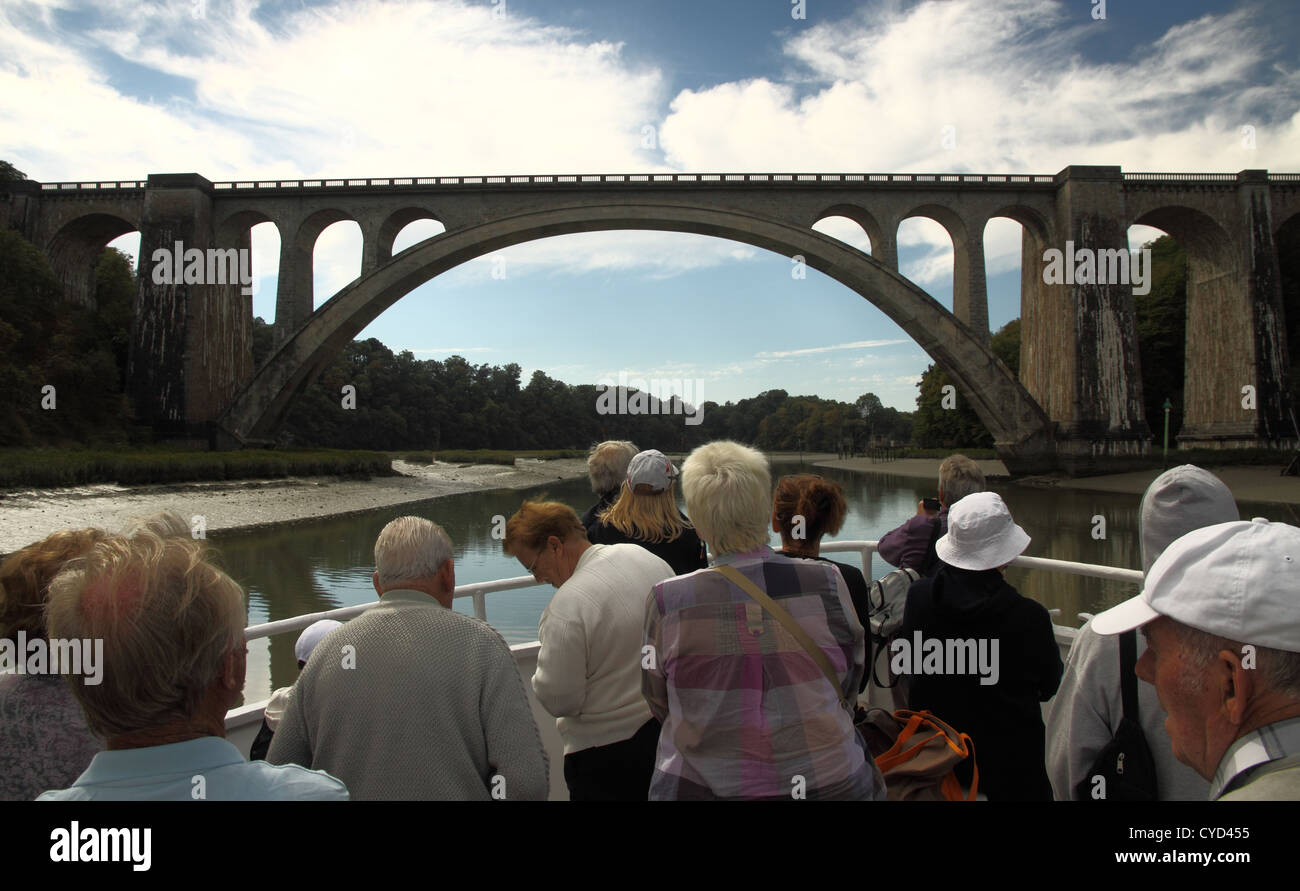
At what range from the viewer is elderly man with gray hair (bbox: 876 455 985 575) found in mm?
2936

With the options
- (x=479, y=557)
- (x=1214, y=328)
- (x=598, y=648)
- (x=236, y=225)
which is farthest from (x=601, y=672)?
(x=1214, y=328)

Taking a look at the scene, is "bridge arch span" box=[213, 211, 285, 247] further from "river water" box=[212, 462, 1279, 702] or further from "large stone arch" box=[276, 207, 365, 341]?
"river water" box=[212, 462, 1279, 702]

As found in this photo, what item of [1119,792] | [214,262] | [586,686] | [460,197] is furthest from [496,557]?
[214,262]

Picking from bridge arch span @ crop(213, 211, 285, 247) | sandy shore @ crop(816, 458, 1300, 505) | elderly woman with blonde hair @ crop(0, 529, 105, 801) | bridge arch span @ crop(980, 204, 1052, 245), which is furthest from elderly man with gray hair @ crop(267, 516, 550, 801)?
bridge arch span @ crop(213, 211, 285, 247)

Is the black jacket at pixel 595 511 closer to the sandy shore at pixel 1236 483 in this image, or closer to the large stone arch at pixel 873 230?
the sandy shore at pixel 1236 483

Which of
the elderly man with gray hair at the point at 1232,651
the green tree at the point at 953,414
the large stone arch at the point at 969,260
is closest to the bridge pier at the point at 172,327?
the large stone arch at the point at 969,260

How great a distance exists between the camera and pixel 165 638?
111cm

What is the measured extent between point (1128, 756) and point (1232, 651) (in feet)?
2.17

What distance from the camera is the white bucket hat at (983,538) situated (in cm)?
214

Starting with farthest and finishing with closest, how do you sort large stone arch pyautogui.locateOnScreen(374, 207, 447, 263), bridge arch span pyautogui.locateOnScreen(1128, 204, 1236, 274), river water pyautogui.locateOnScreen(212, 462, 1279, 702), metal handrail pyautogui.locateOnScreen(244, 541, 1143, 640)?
large stone arch pyautogui.locateOnScreen(374, 207, 447, 263)
bridge arch span pyautogui.locateOnScreen(1128, 204, 1236, 274)
river water pyautogui.locateOnScreen(212, 462, 1279, 702)
metal handrail pyautogui.locateOnScreen(244, 541, 1143, 640)

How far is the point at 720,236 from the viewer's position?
26469 millimetres

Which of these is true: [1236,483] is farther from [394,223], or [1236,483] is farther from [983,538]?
[394,223]

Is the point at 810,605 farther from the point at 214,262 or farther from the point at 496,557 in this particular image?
the point at 214,262

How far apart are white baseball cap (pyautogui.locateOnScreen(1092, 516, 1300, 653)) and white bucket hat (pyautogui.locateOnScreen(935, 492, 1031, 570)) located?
105cm
